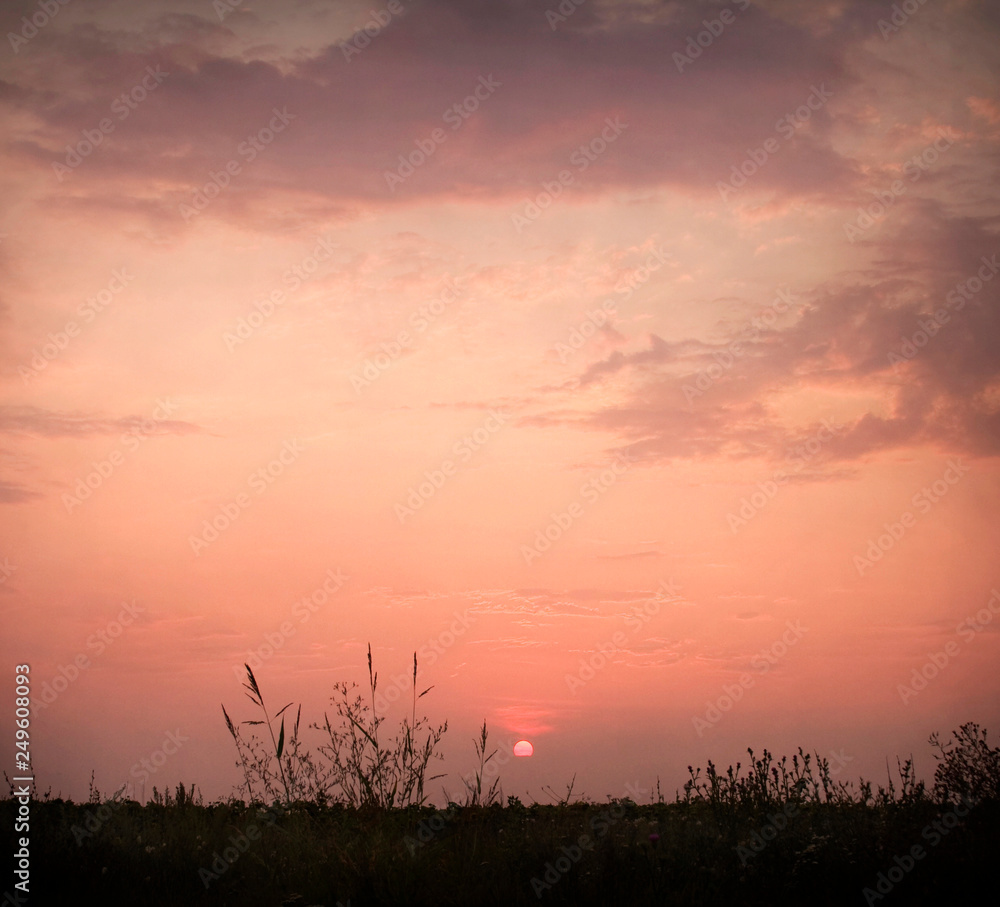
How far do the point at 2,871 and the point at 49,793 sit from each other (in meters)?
3.64

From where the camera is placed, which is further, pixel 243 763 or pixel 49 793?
pixel 49 793

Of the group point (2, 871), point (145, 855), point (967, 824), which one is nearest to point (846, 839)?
point (967, 824)

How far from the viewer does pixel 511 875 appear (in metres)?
7.25

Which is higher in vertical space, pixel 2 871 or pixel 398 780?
pixel 398 780

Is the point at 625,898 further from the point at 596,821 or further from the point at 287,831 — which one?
the point at 287,831

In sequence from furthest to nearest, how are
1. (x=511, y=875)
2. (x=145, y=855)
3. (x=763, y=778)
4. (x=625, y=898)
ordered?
(x=763, y=778)
(x=145, y=855)
(x=511, y=875)
(x=625, y=898)

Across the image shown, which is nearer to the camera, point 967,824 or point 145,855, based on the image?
point 967,824

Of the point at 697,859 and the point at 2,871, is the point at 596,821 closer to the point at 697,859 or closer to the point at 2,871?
the point at 697,859

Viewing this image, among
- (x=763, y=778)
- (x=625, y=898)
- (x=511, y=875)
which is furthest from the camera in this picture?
(x=763, y=778)

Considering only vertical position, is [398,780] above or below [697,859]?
above

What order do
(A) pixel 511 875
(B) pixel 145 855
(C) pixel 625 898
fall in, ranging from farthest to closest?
(B) pixel 145 855 → (A) pixel 511 875 → (C) pixel 625 898

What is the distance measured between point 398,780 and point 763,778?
395 cm

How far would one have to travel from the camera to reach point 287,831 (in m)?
8.22

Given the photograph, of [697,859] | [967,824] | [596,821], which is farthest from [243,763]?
[967,824]
